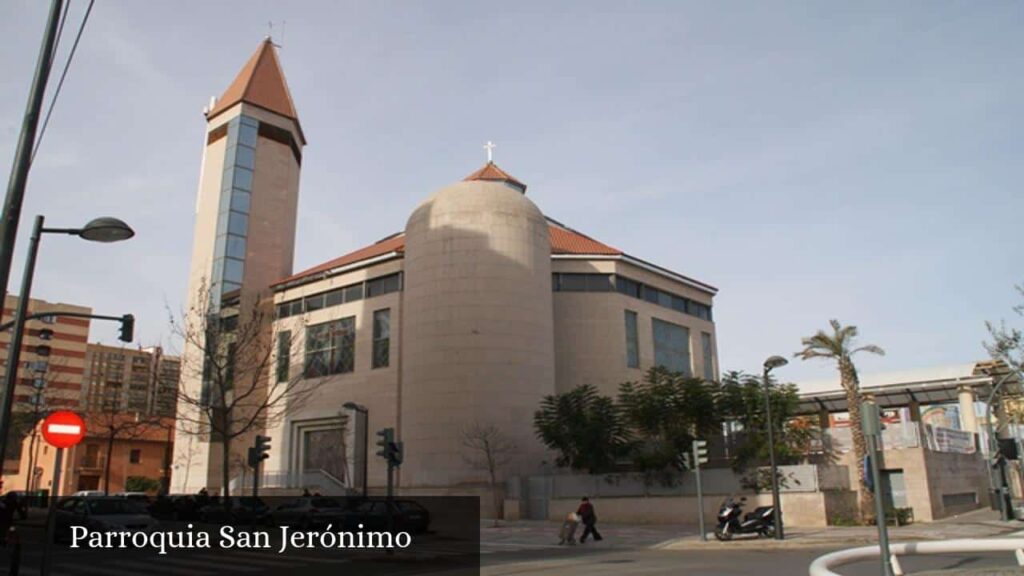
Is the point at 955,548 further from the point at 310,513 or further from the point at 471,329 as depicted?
the point at 471,329

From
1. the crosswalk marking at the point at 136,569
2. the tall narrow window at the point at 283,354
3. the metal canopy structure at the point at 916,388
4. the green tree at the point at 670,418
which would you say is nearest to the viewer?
the crosswalk marking at the point at 136,569

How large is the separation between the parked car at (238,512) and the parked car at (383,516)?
5.14 meters

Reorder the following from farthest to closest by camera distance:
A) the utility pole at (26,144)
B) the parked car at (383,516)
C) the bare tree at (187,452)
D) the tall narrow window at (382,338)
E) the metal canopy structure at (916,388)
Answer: the bare tree at (187,452) < the tall narrow window at (382,338) < the metal canopy structure at (916,388) < the parked car at (383,516) < the utility pole at (26,144)

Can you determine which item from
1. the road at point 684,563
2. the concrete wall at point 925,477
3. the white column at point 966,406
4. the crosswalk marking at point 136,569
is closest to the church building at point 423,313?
the white column at point 966,406

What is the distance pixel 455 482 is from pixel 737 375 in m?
15.6

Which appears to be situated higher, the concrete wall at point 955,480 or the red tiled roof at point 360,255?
the red tiled roof at point 360,255

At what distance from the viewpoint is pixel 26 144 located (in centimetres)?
758

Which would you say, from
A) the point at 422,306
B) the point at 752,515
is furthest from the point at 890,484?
the point at 422,306

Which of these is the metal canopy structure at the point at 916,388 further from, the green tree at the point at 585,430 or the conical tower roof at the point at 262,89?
the conical tower roof at the point at 262,89

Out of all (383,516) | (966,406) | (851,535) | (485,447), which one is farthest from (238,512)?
(966,406)

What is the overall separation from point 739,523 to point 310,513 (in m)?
16.3

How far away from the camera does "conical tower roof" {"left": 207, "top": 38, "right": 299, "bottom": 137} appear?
62781 mm

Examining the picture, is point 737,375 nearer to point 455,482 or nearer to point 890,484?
point 890,484

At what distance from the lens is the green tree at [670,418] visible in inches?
1404
